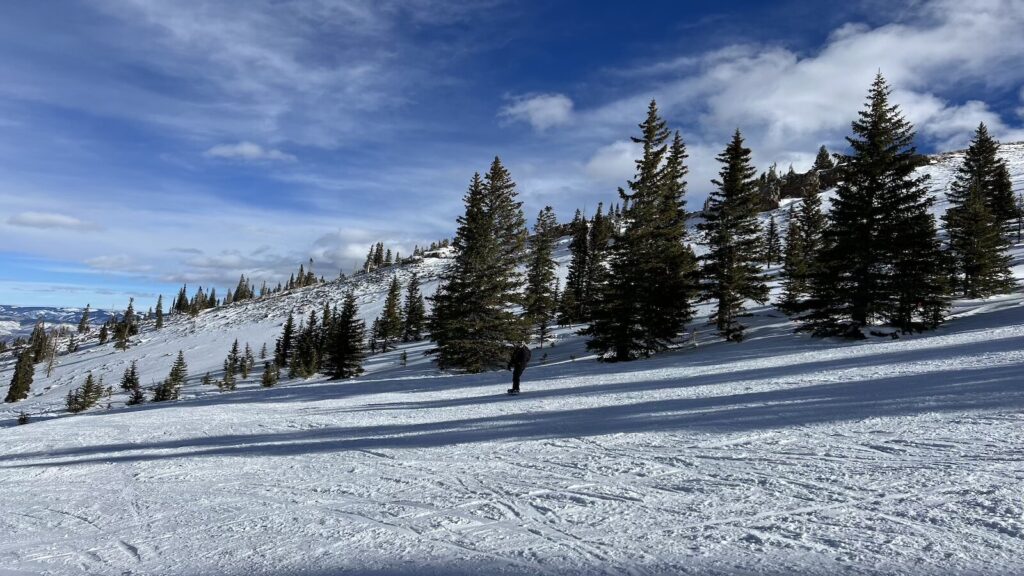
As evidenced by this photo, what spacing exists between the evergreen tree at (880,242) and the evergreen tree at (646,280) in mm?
5956

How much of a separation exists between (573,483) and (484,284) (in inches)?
889

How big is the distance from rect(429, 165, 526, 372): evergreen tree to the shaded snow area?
13658mm

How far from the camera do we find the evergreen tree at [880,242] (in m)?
21.0

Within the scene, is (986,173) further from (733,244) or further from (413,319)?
(413,319)

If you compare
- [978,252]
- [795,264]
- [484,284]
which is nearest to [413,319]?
[484,284]

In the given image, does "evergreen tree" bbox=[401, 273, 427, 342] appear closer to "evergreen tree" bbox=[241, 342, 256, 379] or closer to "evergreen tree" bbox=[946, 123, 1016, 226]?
"evergreen tree" bbox=[241, 342, 256, 379]

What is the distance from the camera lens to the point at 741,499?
16.5 ft

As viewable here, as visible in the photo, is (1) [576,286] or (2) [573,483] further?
(1) [576,286]

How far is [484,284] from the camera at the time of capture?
28.3 meters

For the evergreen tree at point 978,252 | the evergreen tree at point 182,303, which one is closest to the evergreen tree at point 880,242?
the evergreen tree at point 978,252

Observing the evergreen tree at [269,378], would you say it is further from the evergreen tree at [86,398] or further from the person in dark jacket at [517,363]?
the person in dark jacket at [517,363]

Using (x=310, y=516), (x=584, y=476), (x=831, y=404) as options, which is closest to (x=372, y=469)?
(x=310, y=516)

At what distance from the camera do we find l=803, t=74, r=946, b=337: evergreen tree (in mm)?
21000

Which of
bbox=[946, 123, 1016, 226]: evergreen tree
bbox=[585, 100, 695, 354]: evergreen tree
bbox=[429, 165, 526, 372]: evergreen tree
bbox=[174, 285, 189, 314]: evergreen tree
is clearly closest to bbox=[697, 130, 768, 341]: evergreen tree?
bbox=[585, 100, 695, 354]: evergreen tree
